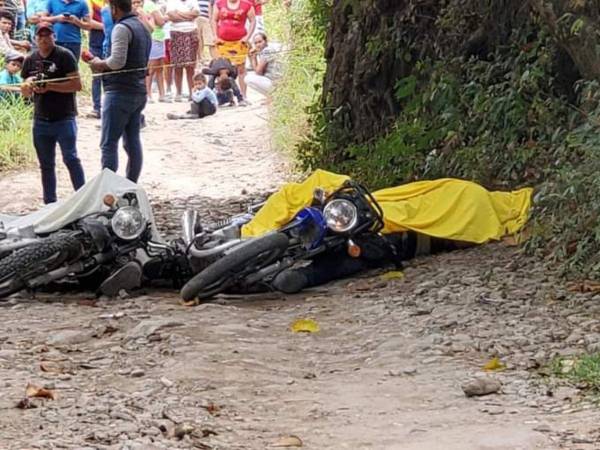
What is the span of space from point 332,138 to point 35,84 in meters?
2.80

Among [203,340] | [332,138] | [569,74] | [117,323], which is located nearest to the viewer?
[203,340]

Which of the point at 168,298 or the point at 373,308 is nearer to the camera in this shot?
the point at 373,308

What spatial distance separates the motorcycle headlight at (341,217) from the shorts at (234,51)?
12.3m

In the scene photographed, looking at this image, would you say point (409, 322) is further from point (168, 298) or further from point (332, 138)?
point (332, 138)

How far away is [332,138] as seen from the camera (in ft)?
39.8

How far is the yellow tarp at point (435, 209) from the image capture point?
8.26 m

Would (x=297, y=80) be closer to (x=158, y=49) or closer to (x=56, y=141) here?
(x=158, y=49)

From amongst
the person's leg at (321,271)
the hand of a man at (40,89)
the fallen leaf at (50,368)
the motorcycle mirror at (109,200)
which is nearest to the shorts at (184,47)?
the hand of a man at (40,89)

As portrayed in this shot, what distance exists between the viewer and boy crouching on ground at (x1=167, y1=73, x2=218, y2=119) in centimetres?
1966

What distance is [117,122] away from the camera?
1115 centimetres

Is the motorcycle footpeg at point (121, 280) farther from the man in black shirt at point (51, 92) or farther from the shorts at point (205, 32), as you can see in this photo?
the shorts at point (205, 32)

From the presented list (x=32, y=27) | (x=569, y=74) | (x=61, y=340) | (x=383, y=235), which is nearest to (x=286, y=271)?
(x=383, y=235)

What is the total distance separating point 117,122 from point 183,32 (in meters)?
8.53

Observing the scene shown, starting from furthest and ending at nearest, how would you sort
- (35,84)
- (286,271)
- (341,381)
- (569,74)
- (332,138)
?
(332,138) → (35,84) → (569,74) → (286,271) → (341,381)
